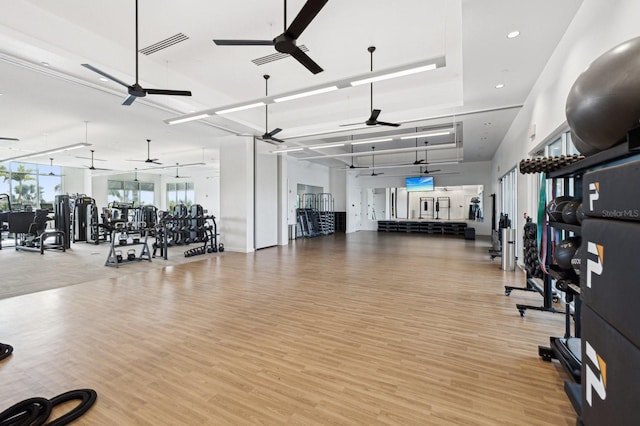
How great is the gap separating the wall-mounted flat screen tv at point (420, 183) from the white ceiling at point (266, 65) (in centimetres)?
565

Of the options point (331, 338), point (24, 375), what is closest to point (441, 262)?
point (331, 338)

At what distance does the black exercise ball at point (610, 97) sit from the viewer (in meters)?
1.29

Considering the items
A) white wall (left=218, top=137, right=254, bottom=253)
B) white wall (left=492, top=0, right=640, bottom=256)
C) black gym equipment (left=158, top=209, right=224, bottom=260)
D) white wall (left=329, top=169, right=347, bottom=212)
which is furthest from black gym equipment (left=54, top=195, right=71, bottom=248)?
white wall (left=492, top=0, right=640, bottom=256)

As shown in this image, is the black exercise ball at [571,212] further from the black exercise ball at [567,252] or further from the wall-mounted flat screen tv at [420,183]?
the wall-mounted flat screen tv at [420,183]

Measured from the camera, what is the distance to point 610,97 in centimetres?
135

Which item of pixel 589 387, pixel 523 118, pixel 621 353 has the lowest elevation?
pixel 589 387

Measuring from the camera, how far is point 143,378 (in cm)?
236

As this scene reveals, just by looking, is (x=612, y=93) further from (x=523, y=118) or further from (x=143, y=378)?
(x=523, y=118)

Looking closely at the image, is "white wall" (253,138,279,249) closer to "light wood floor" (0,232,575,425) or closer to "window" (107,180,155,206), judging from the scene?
"light wood floor" (0,232,575,425)

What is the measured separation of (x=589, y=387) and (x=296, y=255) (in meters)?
7.20

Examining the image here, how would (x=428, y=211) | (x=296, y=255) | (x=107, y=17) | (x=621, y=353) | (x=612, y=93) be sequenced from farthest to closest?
(x=428, y=211)
(x=296, y=255)
(x=107, y=17)
(x=612, y=93)
(x=621, y=353)

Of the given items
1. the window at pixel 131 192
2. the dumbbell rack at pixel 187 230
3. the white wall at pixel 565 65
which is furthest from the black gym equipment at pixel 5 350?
the window at pixel 131 192

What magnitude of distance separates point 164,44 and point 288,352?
491 centimetres

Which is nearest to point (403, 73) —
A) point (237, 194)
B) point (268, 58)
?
point (268, 58)
